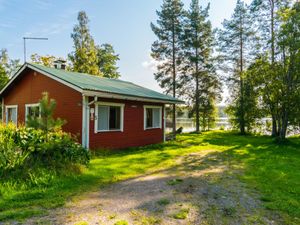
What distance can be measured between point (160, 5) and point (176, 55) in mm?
4864

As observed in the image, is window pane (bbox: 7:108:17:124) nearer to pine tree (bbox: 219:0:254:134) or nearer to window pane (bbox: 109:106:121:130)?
window pane (bbox: 109:106:121:130)

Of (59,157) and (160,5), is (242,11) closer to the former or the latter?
(160,5)

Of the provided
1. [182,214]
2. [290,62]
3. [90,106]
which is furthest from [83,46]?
[182,214]

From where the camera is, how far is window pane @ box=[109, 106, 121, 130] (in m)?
11.3

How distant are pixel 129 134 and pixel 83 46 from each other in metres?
19.0

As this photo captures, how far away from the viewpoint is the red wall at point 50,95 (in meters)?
10.2

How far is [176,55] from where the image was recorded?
76.1 feet

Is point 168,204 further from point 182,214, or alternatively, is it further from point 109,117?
point 109,117

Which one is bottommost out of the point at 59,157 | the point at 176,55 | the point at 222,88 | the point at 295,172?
the point at 295,172

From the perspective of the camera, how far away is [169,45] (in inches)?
914

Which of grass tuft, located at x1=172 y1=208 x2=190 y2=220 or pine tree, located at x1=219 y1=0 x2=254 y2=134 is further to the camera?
pine tree, located at x1=219 y1=0 x2=254 y2=134

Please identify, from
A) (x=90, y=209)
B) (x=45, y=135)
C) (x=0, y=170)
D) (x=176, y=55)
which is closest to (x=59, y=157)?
(x=45, y=135)

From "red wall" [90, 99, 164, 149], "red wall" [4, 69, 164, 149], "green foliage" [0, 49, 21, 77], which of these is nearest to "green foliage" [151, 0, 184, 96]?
"red wall" [90, 99, 164, 149]

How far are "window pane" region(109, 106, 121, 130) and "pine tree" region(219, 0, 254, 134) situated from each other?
13.5 m
